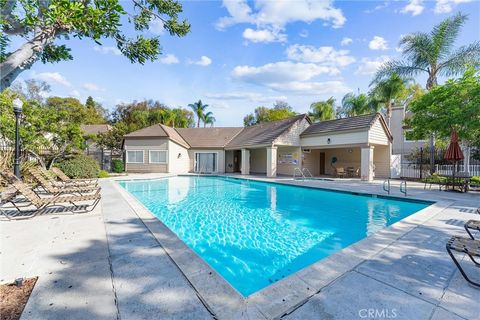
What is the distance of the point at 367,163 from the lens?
52.3 feet

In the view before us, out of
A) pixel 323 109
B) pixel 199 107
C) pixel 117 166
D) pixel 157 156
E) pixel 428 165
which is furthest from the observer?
pixel 199 107

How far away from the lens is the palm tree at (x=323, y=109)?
33.6m

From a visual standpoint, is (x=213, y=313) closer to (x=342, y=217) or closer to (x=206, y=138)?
(x=342, y=217)

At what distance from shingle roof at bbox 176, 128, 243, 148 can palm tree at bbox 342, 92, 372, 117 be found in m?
15.8

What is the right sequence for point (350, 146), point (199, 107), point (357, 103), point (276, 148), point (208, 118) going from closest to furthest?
point (350, 146) < point (276, 148) < point (357, 103) < point (199, 107) < point (208, 118)

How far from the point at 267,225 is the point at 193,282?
4.39 m

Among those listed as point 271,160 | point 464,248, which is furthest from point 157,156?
point 464,248

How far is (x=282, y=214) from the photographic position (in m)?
8.41

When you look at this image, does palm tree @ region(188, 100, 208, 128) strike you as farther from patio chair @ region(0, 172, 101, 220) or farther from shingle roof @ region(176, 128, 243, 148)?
patio chair @ region(0, 172, 101, 220)

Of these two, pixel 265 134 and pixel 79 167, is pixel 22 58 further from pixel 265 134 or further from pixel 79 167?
pixel 265 134

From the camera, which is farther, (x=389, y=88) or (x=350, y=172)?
(x=389, y=88)

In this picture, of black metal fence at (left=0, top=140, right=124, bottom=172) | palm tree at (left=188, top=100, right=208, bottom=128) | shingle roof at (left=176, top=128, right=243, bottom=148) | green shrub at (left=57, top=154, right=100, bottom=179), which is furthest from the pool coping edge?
palm tree at (left=188, top=100, right=208, bottom=128)

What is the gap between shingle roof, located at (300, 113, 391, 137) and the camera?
16.2 m

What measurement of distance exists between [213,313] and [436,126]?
1493 centimetres
